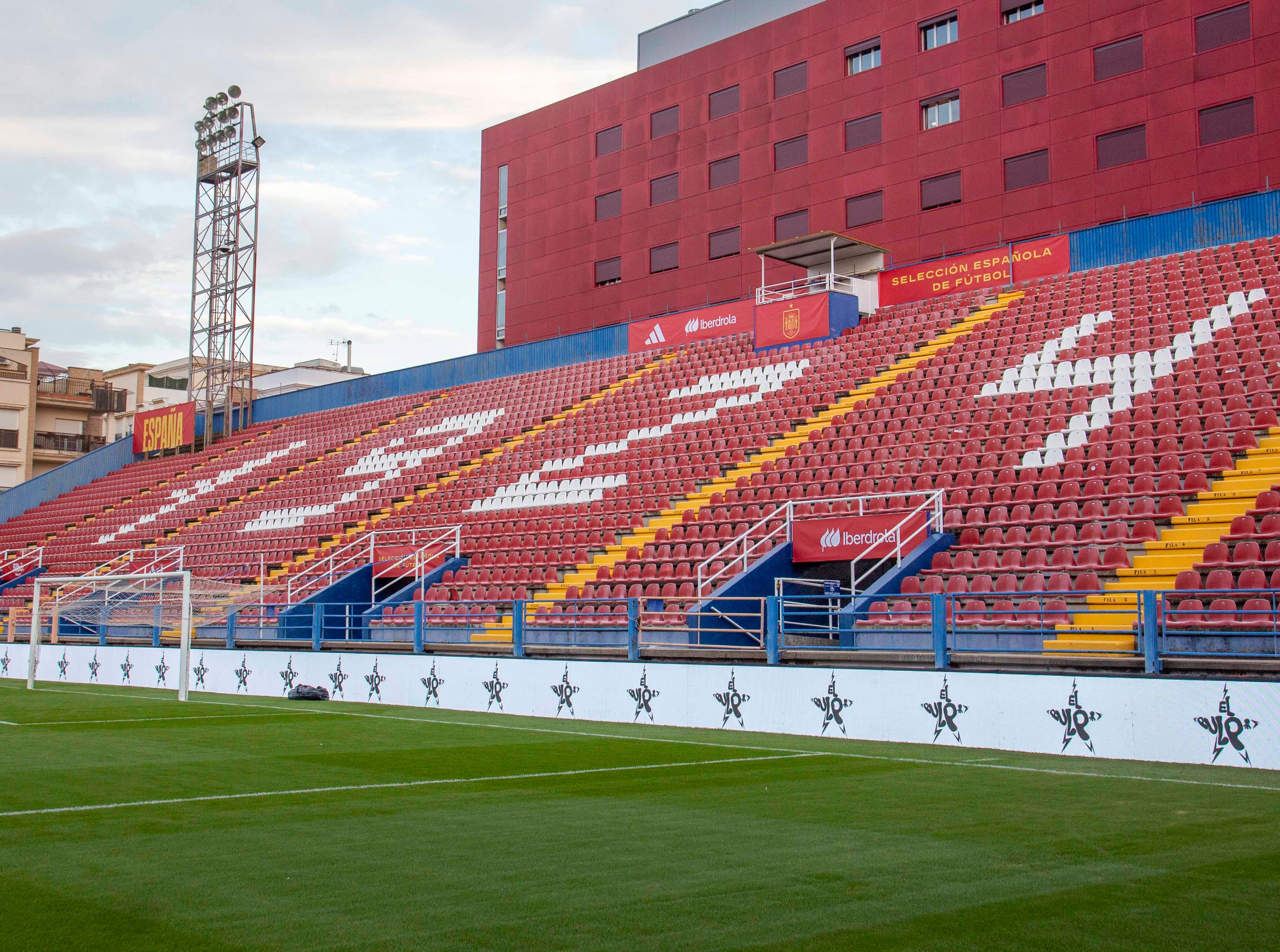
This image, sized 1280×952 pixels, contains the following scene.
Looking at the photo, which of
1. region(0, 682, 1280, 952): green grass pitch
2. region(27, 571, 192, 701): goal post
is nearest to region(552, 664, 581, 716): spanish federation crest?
region(0, 682, 1280, 952): green grass pitch

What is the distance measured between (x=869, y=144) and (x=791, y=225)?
3.10m

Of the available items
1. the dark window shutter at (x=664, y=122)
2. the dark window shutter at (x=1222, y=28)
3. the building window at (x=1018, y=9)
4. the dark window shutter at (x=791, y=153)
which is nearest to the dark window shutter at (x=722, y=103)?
the dark window shutter at (x=664, y=122)

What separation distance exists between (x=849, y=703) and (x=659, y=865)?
23.6ft

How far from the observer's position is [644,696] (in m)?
14.9

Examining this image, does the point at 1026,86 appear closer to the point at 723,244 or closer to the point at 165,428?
the point at 723,244

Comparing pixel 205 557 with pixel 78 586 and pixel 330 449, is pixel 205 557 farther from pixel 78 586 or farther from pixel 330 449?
pixel 330 449

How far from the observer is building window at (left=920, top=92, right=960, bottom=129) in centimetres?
3161

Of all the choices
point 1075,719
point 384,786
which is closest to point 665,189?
point 1075,719

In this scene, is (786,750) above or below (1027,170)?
below

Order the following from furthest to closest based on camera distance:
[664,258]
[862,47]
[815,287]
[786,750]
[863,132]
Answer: [664,258] < [862,47] < [863,132] < [815,287] < [786,750]

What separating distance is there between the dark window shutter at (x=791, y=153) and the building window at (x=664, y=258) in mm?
4016

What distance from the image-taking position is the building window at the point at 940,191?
102ft

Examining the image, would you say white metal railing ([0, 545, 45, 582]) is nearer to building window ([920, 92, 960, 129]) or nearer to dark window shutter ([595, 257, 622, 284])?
dark window shutter ([595, 257, 622, 284])

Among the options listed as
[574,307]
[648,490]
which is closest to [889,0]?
[574,307]
